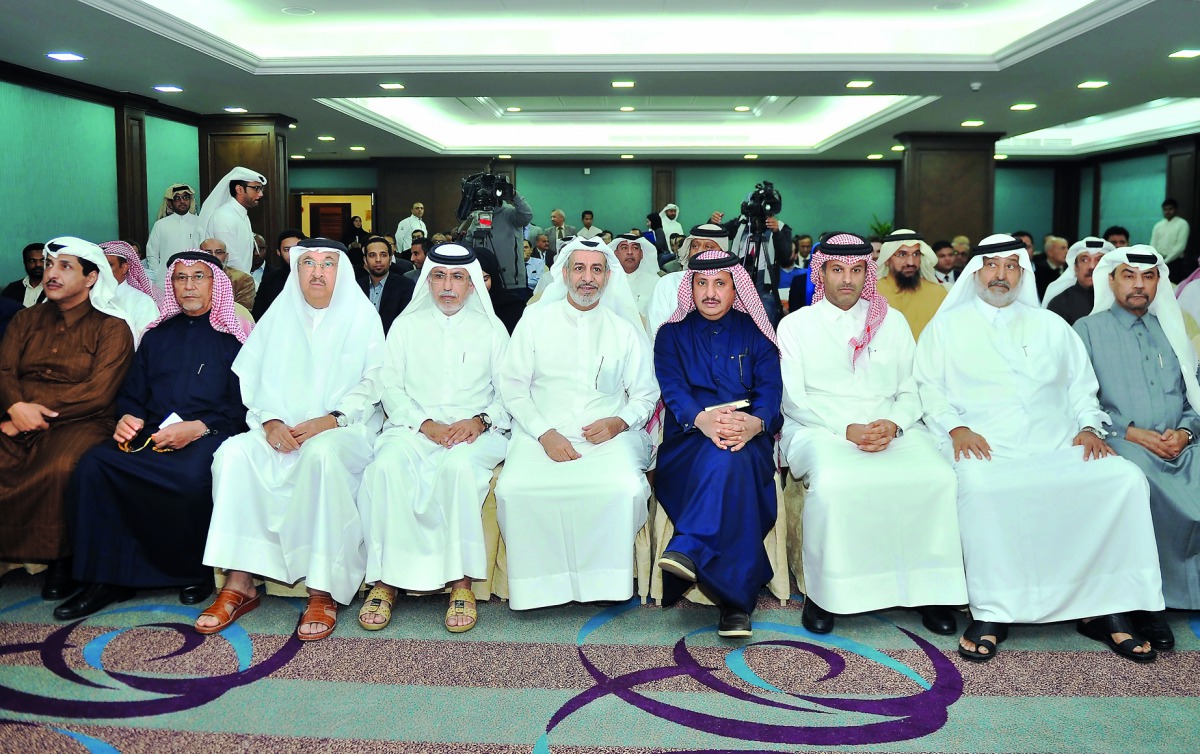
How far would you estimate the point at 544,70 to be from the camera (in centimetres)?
738

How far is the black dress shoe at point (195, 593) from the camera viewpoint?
3.39 metres

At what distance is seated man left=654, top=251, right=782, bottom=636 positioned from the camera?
3.07 meters

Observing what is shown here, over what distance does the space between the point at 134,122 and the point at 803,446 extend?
8.19 meters

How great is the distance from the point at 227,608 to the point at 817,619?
209cm

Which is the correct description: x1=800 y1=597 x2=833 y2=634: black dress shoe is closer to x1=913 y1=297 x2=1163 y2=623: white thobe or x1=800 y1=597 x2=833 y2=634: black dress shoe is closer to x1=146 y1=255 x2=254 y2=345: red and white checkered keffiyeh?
x1=913 y1=297 x2=1163 y2=623: white thobe

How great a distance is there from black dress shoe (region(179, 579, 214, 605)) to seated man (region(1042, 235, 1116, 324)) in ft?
14.4

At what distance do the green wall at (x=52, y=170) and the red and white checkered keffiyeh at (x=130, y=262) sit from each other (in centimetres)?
386

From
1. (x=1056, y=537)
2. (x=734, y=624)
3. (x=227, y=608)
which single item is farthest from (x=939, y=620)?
(x=227, y=608)

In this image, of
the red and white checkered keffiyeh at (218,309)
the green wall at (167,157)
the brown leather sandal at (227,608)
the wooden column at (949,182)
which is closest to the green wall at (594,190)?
the wooden column at (949,182)

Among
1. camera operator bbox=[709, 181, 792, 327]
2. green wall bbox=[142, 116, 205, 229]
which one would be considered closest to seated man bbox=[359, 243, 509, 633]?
camera operator bbox=[709, 181, 792, 327]

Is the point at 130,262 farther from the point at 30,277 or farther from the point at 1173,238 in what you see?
the point at 1173,238

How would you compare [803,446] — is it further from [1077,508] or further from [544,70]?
[544,70]

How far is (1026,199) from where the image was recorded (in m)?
16.0

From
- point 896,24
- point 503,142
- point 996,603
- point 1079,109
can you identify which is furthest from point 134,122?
point 1079,109
